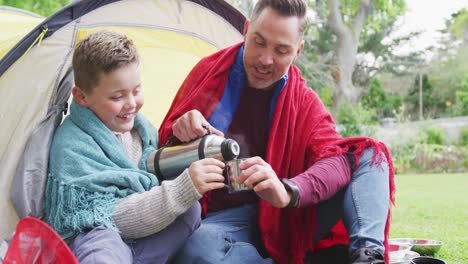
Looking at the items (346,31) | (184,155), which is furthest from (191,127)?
(346,31)

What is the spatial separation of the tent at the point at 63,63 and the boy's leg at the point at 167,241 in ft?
1.14

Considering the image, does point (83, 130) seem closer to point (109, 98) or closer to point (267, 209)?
point (109, 98)

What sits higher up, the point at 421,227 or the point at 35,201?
the point at 35,201

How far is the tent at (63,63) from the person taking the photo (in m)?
1.73

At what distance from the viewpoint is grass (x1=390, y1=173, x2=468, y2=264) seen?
3.31 meters

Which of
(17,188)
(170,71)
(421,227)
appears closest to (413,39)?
(421,227)

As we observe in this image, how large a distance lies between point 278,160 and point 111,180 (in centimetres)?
58

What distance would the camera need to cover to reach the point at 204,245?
5.59ft

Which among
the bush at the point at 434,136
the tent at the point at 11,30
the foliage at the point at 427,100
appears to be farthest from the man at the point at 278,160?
the foliage at the point at 427,100

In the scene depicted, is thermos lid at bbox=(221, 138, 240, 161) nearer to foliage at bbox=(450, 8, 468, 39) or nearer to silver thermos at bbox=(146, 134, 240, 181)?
silver thermos at bbox=(146, 134, 240, 181)

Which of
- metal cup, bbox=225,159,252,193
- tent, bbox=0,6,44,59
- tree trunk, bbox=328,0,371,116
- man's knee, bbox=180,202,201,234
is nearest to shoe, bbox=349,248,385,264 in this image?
metal cup, bbox=225,159,252,193

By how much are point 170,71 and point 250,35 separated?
1052 millimetres

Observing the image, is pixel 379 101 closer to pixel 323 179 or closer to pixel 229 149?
pixel 323 179

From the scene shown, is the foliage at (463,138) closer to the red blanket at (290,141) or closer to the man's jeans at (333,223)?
the red blanket at (290,141)
